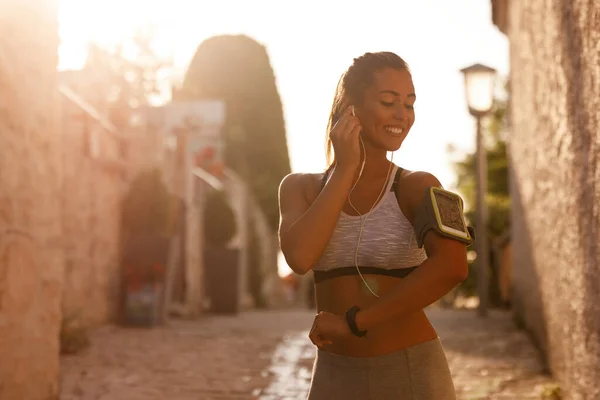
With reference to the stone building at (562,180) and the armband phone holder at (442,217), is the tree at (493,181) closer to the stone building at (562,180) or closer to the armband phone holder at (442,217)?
the stone building at (562,180)

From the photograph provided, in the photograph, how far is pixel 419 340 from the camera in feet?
6.26

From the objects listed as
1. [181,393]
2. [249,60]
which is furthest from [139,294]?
[249,60]

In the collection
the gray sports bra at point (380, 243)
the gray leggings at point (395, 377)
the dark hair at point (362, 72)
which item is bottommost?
the gray leggings at point (395, 377)

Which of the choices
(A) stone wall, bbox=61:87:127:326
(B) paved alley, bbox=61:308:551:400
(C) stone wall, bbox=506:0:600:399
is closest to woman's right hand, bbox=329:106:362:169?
(C) stone wall, bbox=506:0:600:399

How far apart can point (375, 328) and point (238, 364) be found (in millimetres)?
4938

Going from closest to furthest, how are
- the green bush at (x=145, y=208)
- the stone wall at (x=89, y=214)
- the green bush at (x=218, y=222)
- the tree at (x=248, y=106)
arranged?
1. the stone wall at (x=89, y=214)
2. the green bush at (x=145, y=208)
3. the green bush at (x=218, y=222)
4. the tree at (x=248, y=106)

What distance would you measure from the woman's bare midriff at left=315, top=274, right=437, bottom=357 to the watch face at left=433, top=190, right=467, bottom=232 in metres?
0.20

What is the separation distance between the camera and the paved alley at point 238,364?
17.7 ft

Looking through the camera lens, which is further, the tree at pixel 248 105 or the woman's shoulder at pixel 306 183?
the tree at pixel 248 105

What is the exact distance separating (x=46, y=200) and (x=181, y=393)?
1639 millimetres

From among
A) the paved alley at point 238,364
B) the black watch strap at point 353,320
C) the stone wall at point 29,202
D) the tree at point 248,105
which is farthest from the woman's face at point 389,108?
the tree at point 248,105

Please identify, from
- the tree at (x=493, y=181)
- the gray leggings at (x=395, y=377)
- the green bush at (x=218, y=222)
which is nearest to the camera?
the gray leggings at (x=395, y=377)

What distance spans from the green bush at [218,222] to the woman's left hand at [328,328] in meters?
13.5

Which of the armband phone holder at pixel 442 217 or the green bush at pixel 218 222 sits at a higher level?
the armband phone holder at pixel 442 217
